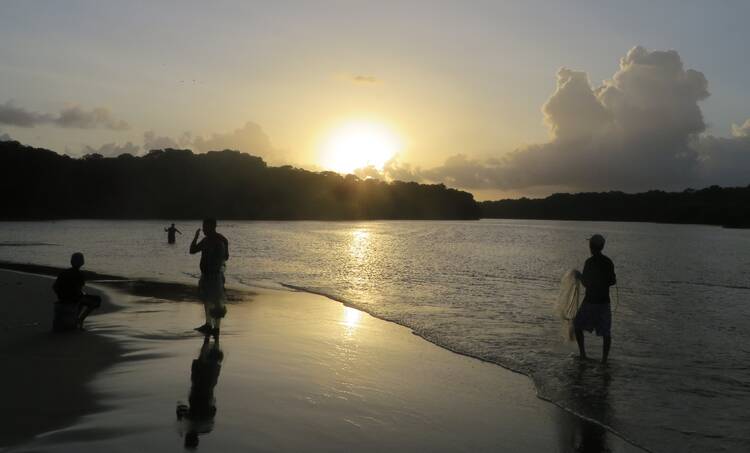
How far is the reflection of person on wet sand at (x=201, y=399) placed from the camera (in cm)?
591

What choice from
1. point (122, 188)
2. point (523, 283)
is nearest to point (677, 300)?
point (523, 283)

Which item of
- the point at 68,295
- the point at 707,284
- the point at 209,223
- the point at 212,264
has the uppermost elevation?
the point at 209,223

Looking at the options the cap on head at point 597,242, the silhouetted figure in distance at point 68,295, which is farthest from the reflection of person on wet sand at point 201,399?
the cap on head at point 597,242

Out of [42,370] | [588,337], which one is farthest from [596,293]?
[42,370]

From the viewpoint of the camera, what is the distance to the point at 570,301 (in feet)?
35.3

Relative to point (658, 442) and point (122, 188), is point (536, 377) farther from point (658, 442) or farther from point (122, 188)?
point (122, 188)

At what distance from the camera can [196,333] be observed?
37.7ft

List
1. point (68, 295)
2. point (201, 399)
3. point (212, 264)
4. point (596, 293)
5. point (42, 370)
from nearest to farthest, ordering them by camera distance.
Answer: point (201, 399)
point (42, 370)
point (596, 293)
point (212, 264)
point (68, 295)

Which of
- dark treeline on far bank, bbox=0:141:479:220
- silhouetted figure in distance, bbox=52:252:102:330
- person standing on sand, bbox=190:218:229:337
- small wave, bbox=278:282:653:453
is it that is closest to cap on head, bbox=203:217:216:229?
person standing on sand, bbox=190:218:229:337

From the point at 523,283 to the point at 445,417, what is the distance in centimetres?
2149

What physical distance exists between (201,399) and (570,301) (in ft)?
22.5

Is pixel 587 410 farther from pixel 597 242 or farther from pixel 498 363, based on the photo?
pixel 597 242

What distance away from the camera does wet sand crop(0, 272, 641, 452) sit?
586 centimetres

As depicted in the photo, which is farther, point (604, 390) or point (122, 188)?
point (122, 188)
